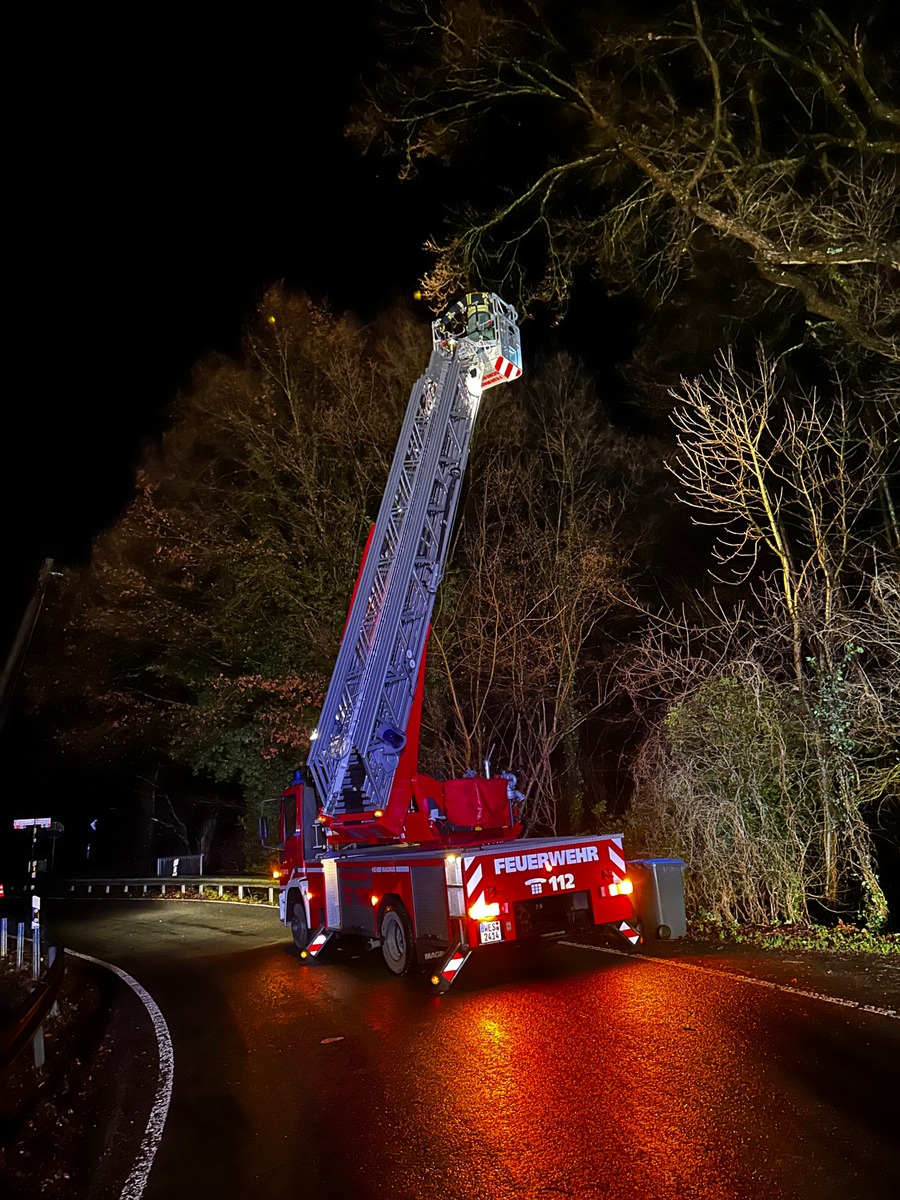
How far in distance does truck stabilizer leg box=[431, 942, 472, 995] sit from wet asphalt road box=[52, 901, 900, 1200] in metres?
0.16

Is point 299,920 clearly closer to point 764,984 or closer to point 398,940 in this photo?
point 398,940

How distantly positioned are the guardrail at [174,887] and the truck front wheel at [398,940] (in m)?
12.5

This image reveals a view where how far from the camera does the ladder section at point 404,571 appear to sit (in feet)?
34.0

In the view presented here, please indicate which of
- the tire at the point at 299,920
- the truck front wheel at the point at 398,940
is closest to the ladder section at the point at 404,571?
the truck front wheel at the point at 398,940

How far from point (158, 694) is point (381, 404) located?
11.5 m

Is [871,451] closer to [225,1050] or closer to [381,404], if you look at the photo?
[225,1050]

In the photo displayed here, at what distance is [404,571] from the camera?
1082 cm

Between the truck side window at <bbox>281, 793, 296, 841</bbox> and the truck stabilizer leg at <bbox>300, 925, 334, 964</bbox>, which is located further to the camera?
the truck side window at <bbox>281, 793, 296, 841</bbox>

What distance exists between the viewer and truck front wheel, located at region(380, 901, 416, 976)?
→ 9.04 m

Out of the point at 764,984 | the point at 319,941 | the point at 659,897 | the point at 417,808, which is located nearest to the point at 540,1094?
the point at 764,984

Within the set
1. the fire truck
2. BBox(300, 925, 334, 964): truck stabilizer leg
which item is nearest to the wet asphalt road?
the fire truck

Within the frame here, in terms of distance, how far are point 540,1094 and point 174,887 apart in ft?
83.3

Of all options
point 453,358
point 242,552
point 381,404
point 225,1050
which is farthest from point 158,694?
point 225,1050

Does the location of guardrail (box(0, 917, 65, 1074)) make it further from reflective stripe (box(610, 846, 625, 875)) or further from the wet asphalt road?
reflective stripe (box(610, 846, 625, 875))
